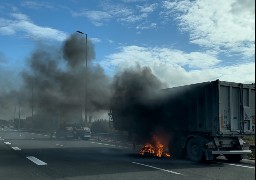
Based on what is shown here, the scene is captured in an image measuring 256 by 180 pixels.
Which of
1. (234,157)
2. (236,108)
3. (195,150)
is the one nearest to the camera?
(236,108)

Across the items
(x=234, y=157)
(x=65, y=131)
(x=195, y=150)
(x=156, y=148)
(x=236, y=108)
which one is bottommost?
(x=65, y=131)

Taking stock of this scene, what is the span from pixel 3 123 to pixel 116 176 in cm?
14317

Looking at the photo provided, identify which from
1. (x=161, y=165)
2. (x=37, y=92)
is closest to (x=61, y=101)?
(x=37, y=92)

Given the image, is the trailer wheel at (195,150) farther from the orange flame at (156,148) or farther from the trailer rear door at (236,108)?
the orange flame at (156,148)

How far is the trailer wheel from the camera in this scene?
1428 cm

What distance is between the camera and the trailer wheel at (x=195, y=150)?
14283 millimetres

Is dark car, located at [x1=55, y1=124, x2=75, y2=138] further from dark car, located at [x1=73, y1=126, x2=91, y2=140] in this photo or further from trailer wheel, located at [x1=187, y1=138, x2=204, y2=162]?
trailer wheel, located at [x1=187, y1=138, x2=204, y2=162]

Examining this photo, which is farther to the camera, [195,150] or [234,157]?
[234,157]

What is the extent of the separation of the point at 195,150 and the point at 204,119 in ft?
4.47

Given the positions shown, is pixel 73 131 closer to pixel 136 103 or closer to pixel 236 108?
pixel 136 103

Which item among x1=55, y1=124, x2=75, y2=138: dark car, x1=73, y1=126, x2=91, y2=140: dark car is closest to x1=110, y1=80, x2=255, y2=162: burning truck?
x1=73, y1=126, x2=91, y2=140: dark car

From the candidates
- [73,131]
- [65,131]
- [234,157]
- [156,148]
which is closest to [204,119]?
[234,157]

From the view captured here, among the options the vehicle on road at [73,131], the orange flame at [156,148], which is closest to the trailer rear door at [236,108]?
the orange flame at [156,148]

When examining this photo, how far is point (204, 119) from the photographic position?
14.3 m
